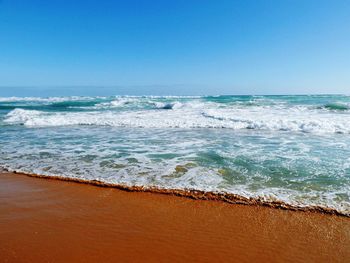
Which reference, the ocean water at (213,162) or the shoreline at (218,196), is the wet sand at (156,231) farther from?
the ocean water at (213,162)

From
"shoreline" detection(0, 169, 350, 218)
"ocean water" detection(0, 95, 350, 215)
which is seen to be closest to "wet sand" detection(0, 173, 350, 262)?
"shoreline" detection(0, 169, 350, 218)

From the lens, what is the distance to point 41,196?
13.5 ft

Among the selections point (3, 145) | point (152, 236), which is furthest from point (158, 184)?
point (3, 145)

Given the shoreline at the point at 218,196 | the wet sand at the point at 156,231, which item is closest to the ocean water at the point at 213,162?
the shoreline at the point at 218,196

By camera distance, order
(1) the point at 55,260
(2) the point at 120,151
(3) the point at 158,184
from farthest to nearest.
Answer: (2) the point at 120,151 < (3) the point at 158,184 < (1) the point at 55,260

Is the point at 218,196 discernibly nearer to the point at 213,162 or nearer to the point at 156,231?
the point at 156,231

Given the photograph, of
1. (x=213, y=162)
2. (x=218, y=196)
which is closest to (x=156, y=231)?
(x=218, y=196)

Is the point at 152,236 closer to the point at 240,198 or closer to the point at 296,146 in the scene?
the point at 240,198

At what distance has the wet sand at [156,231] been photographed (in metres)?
2.64

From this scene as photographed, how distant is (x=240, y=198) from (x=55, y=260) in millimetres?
2489

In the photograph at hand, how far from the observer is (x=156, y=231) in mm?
3088

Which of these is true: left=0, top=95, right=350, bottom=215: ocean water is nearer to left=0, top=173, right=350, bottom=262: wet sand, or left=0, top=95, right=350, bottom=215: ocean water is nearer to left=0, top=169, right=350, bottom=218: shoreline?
left=0, top=169, right=350, bottom=218: shoreline

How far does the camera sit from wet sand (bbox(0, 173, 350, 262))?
2.64m

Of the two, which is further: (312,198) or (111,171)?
(111,171)
